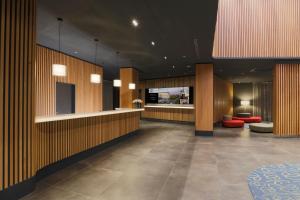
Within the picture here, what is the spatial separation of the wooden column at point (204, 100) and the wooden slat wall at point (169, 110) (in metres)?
3.72

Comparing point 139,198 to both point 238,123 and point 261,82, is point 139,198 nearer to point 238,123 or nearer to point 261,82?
point 238,123

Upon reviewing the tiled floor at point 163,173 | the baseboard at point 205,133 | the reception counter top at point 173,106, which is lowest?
the tiled floor at point 163,173

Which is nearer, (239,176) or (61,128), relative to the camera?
(239,176)

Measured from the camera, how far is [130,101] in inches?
379

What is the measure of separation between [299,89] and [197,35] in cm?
648

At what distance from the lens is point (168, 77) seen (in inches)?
547

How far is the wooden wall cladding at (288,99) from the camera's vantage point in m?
8.39

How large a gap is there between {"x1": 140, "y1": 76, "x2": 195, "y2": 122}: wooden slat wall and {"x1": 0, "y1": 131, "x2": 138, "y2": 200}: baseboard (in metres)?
7.17

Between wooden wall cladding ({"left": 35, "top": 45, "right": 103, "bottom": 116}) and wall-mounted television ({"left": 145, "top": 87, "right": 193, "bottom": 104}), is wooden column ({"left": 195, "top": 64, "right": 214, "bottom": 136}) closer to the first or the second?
wall-mounted television ({"left": 145, "top": 87, "right": 193, "bottom": 104})

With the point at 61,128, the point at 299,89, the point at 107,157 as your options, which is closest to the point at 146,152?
Answer: the point at 107,157

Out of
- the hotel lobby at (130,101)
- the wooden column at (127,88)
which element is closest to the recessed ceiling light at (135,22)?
the hotel lobby at (130,101)

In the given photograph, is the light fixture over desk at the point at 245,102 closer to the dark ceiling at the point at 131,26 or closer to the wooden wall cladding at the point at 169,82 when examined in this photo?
the wooden wall cladding at the point at 169,82

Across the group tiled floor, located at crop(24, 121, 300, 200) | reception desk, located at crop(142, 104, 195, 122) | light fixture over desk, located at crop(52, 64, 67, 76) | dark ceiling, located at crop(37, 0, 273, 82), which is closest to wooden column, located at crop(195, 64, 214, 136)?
dark ceiling, located at crop(37, 0, 273, 82)

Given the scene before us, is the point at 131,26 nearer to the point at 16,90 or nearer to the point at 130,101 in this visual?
the point at 16,90
